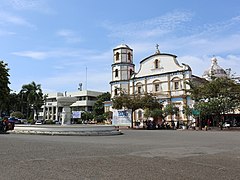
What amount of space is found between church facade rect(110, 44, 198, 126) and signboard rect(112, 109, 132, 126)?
6072 mm

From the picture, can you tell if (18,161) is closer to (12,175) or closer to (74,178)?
(12,175)

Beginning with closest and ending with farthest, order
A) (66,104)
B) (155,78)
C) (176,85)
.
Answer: (66,104), (176,85), (155,78)


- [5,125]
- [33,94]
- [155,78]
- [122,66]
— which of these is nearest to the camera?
[5,125]

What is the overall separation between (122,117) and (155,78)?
12041 mm

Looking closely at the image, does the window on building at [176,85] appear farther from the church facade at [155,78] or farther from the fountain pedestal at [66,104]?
the fountain pedestal at [66,104]

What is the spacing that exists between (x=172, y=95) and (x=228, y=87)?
14.0 m

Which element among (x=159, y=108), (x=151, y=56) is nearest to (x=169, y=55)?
(x=151, y=56)

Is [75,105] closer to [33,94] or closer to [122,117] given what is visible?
[33,94]

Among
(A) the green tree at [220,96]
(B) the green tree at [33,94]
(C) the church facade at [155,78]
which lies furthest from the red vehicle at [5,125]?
(B) the green tree at [33,94]

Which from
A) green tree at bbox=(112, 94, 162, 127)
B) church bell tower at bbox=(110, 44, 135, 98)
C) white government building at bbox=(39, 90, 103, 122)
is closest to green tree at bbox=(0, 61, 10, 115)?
green tree at bbox=(112, 94, 162, 127)

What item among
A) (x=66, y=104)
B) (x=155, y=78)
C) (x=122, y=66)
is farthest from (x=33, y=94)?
(x=66, y=104)

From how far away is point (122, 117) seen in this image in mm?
41906

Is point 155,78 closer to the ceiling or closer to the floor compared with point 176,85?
closer to the ceiling

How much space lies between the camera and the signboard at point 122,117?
1631 inches
